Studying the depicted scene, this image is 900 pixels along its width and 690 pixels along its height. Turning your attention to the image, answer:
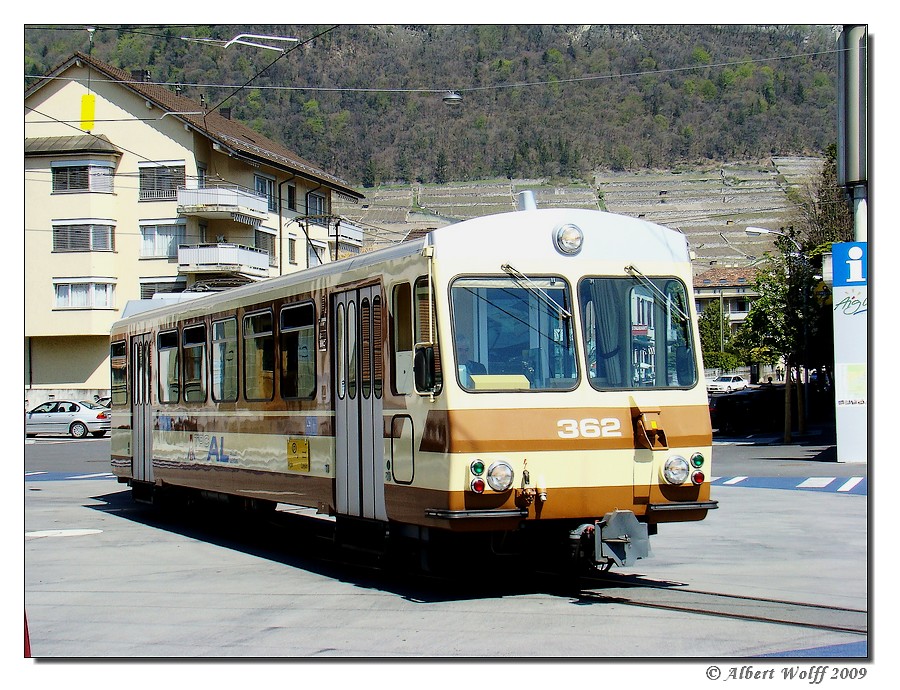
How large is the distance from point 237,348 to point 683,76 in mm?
134744

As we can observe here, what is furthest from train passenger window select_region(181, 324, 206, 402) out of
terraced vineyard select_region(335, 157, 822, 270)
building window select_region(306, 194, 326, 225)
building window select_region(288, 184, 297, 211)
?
terraced vineyard select_region(335, 157, 822, 270)

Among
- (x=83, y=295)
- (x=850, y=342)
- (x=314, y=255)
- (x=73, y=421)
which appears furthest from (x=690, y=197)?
(x=850, y=342)

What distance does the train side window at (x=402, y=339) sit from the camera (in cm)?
1065

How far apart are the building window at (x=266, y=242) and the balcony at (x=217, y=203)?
91.9 inches

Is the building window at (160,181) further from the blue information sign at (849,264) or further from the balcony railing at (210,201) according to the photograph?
the blue information sign at (849,264)

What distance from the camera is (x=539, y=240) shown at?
10.6 metres

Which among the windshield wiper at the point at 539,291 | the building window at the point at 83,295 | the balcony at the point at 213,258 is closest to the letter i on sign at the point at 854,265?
the windshield wiper at the point at 539,291

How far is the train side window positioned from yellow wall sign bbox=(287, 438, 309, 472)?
7.23 ft

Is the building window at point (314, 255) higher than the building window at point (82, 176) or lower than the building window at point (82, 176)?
lower

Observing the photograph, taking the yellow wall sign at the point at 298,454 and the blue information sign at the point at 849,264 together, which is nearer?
the yellow wall sign at the point at 298,454

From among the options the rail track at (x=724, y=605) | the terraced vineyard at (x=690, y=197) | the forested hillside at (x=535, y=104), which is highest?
the forested hillside at (x=535, y=104)

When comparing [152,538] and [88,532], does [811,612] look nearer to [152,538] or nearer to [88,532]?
[152,538]

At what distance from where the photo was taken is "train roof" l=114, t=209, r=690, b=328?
10375mm

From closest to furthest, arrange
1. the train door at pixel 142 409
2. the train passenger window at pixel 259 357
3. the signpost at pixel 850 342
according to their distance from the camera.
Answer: the train passenger window at pixel 259 357 < the train door at pixel 142 409 < the signpost at pixel 850 342
